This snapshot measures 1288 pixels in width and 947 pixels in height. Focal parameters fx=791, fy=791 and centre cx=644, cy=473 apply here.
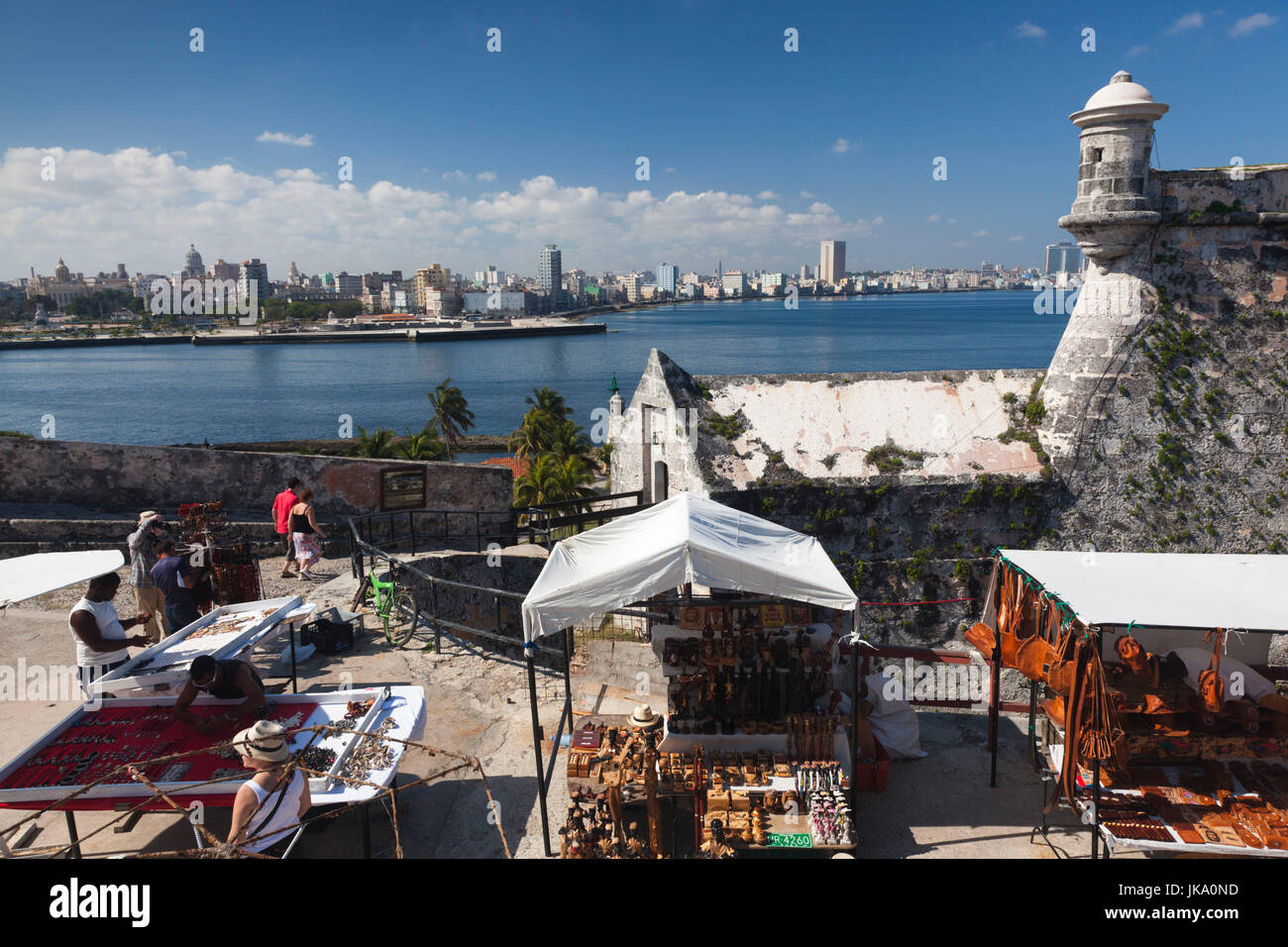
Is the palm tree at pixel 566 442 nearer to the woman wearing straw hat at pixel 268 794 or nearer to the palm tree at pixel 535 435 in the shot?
the palm tree at pixel 535 435

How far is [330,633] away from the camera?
983cm

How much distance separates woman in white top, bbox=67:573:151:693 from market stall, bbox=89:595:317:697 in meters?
0.21

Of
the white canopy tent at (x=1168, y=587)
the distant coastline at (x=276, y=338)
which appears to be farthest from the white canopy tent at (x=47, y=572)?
the distant coastline at (x=276, y=338)

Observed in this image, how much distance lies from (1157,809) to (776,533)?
3.55 metres

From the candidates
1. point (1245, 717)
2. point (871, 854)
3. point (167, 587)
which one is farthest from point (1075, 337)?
point (167, 587)

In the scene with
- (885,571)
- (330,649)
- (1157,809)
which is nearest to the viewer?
(1157,809)

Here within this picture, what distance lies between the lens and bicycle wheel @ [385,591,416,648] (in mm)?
10109

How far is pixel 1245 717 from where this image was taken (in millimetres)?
6512

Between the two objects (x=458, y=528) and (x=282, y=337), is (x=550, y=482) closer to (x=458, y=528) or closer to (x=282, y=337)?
(x=458, y=528)

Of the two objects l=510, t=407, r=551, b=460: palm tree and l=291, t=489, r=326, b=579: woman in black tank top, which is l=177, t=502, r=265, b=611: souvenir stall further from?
l=510, t=407, r=551, b=460: palm tree

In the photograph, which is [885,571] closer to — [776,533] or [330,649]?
[776,533]

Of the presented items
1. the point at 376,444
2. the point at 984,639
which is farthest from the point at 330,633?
the point at 376,444

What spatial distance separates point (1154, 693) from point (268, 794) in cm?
699

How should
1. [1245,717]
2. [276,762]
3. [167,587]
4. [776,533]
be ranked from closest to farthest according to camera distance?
[276,762]
[1245,717]
[776,533]
[167,587]
